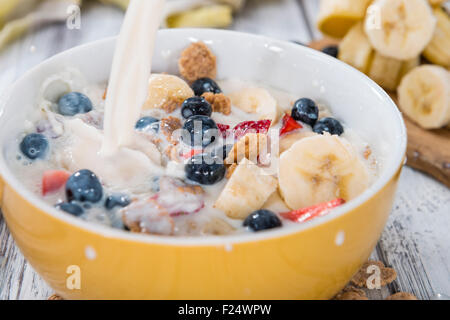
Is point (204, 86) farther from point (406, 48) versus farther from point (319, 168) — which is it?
point (406, 48)

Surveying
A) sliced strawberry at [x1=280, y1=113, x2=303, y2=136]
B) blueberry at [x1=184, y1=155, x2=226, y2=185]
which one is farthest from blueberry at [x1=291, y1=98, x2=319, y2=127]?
blueberry at [x1=184, y1=155, x2=226, y2=185]

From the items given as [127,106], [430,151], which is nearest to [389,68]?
[430,151]

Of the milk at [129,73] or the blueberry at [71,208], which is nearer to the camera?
the blueberry at [71,208]

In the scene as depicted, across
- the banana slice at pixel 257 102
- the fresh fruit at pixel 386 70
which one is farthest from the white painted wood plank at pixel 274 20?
the banana slice at pixel 257 102

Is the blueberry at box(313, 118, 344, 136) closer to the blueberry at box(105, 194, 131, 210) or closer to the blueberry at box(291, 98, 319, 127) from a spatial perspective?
the blueberry at box(291, 98, 319, 127)

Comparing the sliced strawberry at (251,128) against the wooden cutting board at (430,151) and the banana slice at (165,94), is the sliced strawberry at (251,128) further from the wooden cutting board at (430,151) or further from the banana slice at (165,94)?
the wooden cutting board at (430,151)
